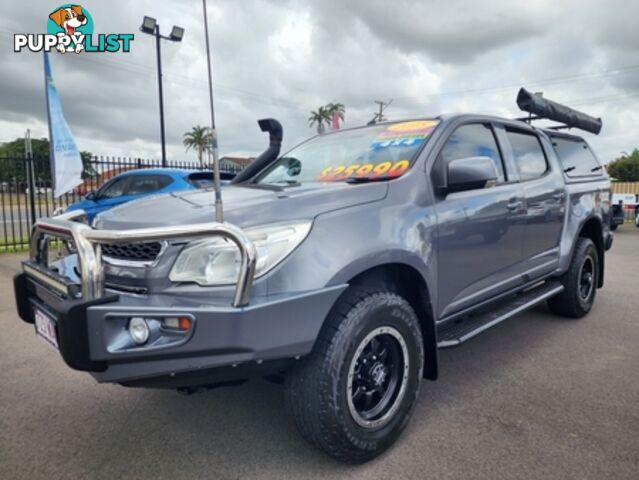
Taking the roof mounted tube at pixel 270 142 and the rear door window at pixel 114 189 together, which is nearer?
the roof mounted tube at pixel 270 142

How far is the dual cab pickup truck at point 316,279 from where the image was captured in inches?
70.9

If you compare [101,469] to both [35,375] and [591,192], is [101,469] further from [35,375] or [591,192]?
[591,192]

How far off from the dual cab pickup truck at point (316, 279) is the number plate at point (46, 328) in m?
0.02

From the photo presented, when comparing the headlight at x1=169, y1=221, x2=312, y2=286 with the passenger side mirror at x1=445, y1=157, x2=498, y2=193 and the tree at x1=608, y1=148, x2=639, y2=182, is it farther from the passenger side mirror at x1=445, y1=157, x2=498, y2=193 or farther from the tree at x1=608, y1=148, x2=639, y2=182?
the tree at x1=608, y1=148, x2=639, y2=182

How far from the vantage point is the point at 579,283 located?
4.63 meters

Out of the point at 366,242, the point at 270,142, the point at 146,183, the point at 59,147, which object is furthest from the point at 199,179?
the point at 366,242

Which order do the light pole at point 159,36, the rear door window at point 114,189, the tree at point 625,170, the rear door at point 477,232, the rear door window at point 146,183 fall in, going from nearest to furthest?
the rear door at point 477,232
the rear door window at point 146,183
the rear door window at point 114,189
the light pole at point 159,36
the tree at point 625,170

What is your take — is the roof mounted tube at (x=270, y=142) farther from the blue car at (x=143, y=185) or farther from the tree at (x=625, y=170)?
the tree at (x=625, y=170)

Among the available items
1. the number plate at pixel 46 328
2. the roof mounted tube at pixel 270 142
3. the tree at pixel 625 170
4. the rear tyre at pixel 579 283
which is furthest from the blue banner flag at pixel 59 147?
the tree at pixel 625 170

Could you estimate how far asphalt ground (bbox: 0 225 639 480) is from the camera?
222 cm

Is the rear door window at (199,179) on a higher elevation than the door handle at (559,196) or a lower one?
higher

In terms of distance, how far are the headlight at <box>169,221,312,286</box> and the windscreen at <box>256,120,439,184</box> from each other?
0.95 metres

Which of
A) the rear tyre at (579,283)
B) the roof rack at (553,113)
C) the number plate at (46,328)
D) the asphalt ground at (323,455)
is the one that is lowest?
the asphalt ground at (323,455)

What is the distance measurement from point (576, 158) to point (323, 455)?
4.06 meters
